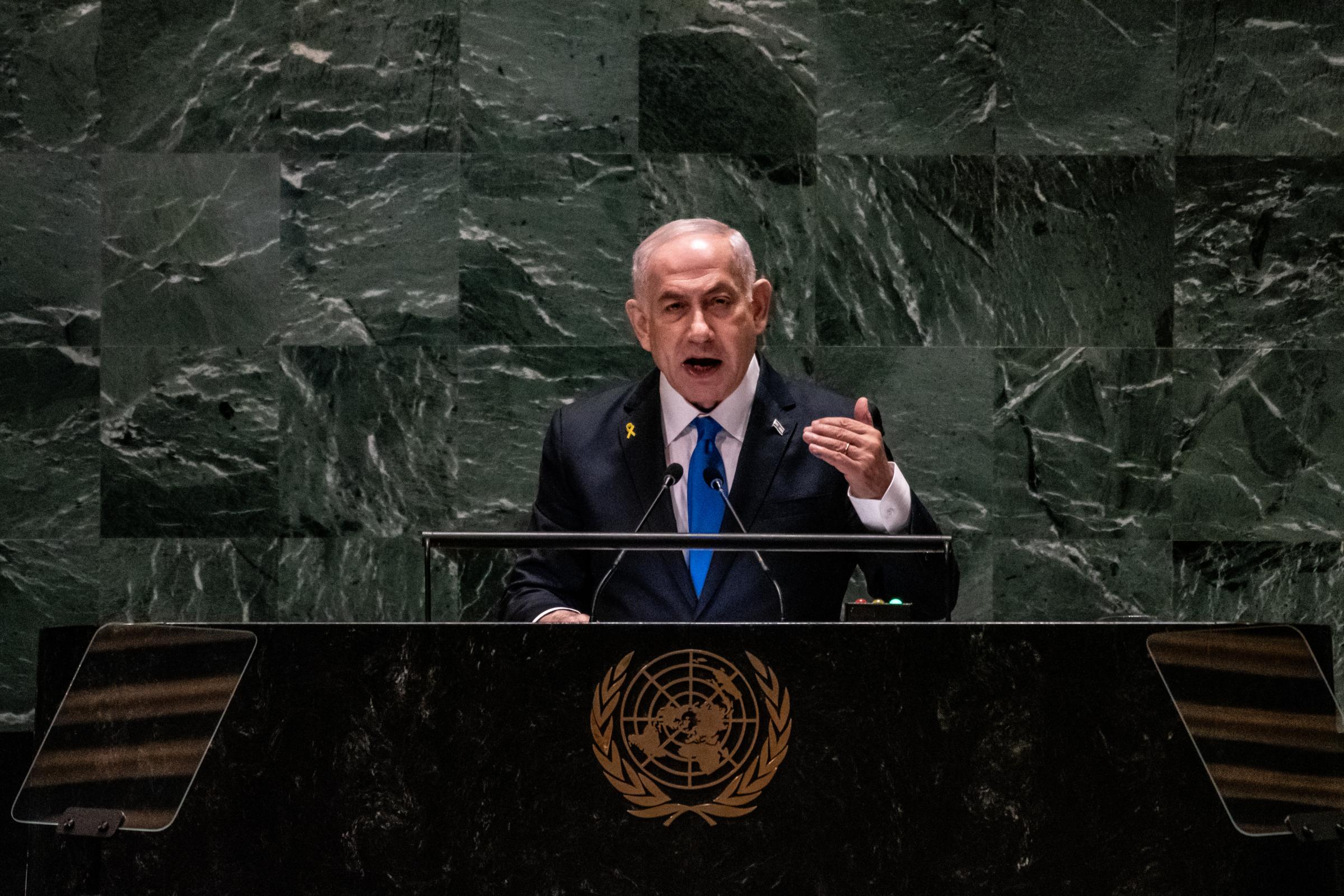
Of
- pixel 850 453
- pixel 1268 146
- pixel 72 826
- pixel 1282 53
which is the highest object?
pixel 1282 53

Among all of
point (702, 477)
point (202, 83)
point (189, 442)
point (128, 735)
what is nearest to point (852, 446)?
point (702, 477)

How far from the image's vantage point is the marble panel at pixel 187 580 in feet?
14.0

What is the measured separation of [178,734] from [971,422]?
9.50 ft

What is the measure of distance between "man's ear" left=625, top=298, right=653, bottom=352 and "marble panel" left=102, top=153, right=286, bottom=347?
1391 mm

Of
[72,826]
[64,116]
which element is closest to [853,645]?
[72,826]

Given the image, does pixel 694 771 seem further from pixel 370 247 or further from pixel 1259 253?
pixel 1259 253

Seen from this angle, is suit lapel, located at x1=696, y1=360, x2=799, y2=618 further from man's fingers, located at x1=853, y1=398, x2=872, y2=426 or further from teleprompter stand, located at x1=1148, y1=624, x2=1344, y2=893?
teleprompter stand, located at x1=1148, y1=624, x2=1344, y2=893

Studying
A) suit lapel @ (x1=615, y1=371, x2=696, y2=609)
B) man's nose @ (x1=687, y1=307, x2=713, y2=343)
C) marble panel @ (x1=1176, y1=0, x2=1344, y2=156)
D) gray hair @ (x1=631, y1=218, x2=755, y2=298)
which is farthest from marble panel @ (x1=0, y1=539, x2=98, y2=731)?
marble panel @ (x1=1176, y1=0, x2=1344, y2=156)

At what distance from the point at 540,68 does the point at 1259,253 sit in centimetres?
239

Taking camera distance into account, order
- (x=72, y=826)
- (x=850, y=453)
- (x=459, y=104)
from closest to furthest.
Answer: (x=72, y=826), (x=850, y=453), (x=459, y=104)

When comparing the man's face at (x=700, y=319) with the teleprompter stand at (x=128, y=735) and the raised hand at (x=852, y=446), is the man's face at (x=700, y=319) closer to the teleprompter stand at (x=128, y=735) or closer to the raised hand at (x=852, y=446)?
the raised hand at (x=852, y=446)

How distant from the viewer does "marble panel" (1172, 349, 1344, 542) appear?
4305 mm

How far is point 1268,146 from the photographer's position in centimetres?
433

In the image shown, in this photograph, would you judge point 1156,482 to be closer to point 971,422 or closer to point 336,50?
point 971,422
